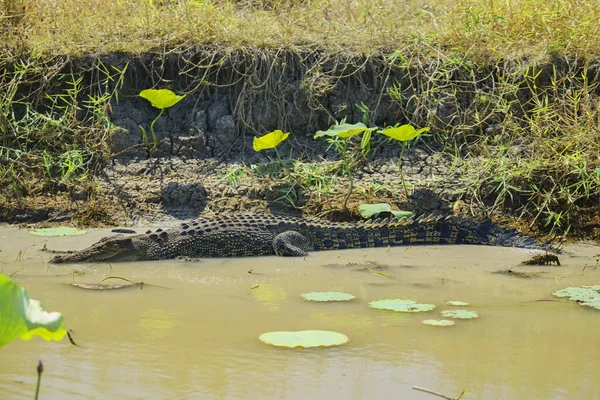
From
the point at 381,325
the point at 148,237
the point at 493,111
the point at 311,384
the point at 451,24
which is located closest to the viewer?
the point at 311,384

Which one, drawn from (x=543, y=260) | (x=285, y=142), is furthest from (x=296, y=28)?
(x=543, y=260)

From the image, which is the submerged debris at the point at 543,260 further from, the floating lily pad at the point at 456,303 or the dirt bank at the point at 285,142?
the floating lily pad at the point at 456,303

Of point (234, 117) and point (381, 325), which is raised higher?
point (234, 117)

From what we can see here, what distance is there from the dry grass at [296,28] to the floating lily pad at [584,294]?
347cm

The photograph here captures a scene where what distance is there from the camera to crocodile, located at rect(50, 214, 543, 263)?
19.6ft

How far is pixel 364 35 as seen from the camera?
26.2 ft

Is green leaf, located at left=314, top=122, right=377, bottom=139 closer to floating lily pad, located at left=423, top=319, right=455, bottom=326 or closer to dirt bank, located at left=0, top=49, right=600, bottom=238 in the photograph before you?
dirt bank, located at left=0, top=49, right=600, bottom=238

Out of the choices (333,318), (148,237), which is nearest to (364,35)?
(148,237)

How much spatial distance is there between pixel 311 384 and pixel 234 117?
484cm

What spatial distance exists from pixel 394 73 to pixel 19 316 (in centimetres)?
614

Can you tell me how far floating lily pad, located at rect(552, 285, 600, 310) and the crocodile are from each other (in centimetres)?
144

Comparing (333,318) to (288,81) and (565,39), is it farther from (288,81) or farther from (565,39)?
(565,39)

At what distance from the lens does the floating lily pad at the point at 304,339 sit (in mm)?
3490

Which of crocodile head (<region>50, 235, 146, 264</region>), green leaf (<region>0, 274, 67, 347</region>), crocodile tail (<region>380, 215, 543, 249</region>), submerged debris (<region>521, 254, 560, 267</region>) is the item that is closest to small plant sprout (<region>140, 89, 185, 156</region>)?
crocodile head (<region>50, 235, 146, 264</region>)
